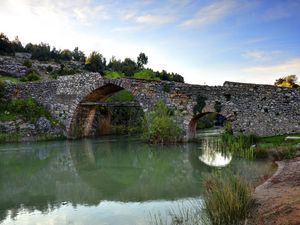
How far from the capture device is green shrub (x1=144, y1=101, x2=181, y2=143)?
18.1 meters

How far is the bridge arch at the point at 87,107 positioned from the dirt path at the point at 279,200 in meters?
13.7

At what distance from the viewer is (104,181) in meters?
10.4

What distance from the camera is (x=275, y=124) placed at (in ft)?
56.4

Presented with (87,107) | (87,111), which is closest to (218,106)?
(87,107)

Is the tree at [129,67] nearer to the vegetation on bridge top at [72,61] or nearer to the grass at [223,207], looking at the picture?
the vegetation on bridge top at [72,61]

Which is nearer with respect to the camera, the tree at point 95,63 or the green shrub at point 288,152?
the green shrub at point 288,152

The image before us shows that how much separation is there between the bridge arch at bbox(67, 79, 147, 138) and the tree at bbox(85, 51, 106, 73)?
19972 mm

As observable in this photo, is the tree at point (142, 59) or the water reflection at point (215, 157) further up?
the tree at point (142, 59)

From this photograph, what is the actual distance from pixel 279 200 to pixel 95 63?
40328 mm

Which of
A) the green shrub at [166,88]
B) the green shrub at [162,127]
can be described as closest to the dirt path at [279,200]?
the green shrub at [162,127]

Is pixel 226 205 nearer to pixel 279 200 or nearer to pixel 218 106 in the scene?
pixel 279 200

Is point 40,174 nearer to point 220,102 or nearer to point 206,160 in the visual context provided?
point 206,160

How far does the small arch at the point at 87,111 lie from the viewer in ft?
75.2

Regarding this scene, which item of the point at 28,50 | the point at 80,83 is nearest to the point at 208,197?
the point at 80,83
